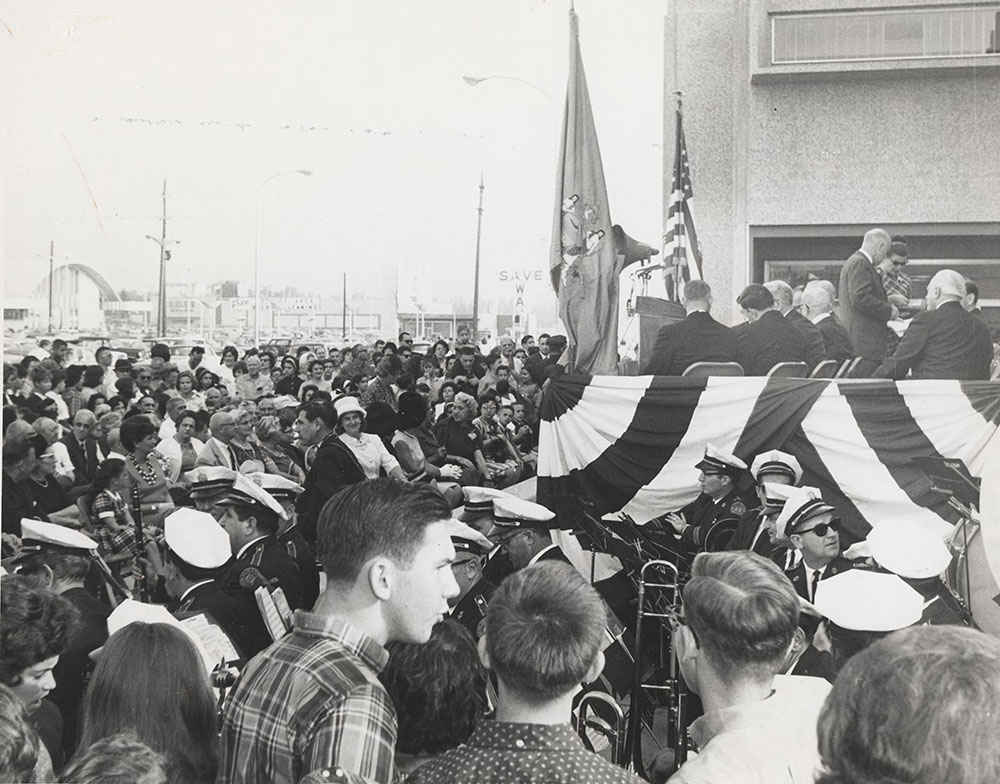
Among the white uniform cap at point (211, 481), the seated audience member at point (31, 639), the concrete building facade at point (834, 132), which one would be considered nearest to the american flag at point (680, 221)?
the concrete building facade at point (834, 132)

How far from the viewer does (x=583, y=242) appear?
486 cm

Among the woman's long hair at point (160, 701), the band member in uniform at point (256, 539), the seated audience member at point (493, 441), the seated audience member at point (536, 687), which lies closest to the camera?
the seated audience member at point (536, 687)

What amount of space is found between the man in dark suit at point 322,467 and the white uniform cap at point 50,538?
1.07m

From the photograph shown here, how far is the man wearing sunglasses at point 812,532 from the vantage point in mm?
4215

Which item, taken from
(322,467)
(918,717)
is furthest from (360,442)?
(918,717)

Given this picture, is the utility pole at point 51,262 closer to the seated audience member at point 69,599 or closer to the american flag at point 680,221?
the seated audience member at point 69,599

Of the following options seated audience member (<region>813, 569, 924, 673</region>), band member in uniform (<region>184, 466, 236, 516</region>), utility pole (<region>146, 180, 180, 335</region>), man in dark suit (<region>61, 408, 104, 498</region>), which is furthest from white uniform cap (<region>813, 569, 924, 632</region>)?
man in dark suit (<region>61, 408, 104, 498</region>)

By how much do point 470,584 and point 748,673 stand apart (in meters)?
2.37

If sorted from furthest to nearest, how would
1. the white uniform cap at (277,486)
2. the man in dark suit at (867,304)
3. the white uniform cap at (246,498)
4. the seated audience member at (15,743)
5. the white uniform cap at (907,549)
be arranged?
the white uniform cap at (277,486) < the man in dark suit at (867,304) < the white uniform cap at (246,498) < the white uniform cap at (907,549) < the seated audience member at (15,743)

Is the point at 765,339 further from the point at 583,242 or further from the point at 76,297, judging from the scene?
the point at 76,297

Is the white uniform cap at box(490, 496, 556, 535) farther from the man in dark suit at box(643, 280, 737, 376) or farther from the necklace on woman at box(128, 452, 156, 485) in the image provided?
the necklace on woman at box(128, 452, 156, 485)

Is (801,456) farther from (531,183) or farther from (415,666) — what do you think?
(415,666)

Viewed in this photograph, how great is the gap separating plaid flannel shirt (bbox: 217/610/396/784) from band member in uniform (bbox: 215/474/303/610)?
208 cm

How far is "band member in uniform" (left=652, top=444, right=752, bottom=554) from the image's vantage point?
14.6 feet
